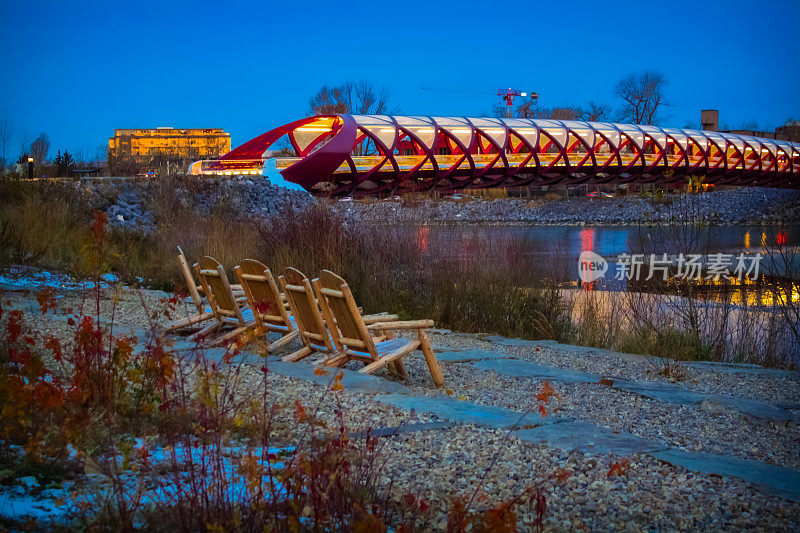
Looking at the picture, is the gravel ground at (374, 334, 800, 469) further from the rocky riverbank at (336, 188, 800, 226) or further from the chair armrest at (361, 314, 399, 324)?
the rocky riverbank at (336, 188, 800, 226)

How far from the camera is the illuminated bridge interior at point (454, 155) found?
113 feet

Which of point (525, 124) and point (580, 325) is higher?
point (525, 124)

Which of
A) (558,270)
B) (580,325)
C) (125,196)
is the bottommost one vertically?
(580,325)

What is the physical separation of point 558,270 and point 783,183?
6366 cm

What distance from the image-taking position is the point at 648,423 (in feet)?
16.8

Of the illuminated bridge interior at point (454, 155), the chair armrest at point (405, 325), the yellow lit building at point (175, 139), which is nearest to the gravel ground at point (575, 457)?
the chair armrest at point (405, 325)

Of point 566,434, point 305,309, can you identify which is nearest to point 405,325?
point 305,309

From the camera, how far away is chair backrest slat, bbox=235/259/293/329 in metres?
6.46

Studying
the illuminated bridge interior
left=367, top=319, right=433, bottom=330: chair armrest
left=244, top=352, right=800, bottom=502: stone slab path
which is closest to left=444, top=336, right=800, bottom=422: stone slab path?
left=367, top=319, right=433, bottom=330: chair armrest

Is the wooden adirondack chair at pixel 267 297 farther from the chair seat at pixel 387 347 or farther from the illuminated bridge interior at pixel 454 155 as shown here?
the illuminated bridge interior at pixel 454 155

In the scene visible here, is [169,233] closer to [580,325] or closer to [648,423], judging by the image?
[580,325]

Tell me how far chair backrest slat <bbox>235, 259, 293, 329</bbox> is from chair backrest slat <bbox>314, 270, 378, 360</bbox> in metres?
0.57

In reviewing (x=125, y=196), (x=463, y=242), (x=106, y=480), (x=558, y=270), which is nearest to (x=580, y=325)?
(x=558, y=270)

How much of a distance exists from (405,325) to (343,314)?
1.79ft
